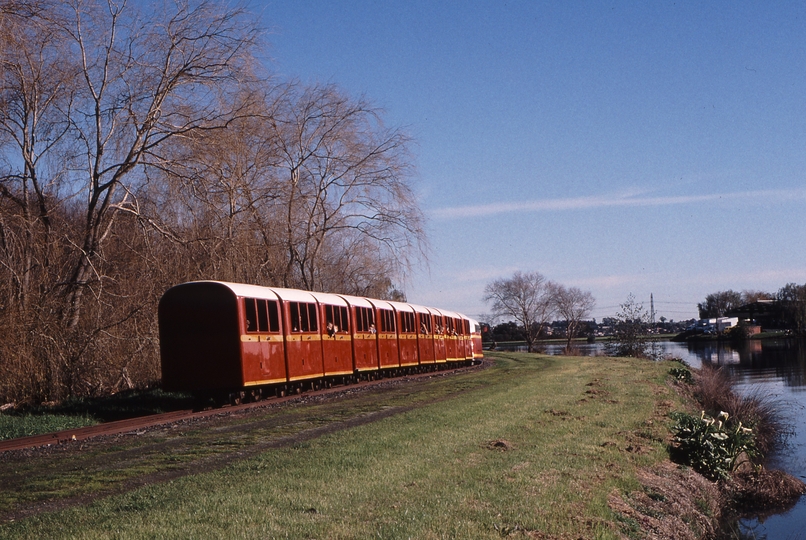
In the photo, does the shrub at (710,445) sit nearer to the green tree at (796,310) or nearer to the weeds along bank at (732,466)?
the weeds along bank at (732,466)

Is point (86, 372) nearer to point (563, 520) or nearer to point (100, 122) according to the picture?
point (100, 122)

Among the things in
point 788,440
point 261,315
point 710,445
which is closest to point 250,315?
point 261,315

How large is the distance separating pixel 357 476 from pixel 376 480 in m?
A: 0.30

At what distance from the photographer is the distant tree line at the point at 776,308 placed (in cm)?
11743

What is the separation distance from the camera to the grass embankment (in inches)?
297

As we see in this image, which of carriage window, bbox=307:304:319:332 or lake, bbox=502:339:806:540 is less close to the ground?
carriage window, bbox=307:304:319:332

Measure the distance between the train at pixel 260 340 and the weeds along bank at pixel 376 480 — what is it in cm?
293

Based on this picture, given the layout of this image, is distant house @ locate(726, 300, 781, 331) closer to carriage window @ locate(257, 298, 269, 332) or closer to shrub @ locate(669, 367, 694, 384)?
shrub @ locate(669, 367, 694, 384)

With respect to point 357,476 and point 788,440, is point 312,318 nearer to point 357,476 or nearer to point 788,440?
point 788,440

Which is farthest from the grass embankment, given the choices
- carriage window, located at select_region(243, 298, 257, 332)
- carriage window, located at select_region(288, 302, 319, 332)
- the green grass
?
carriage window, located at select_region(288, 302, 319, 332)

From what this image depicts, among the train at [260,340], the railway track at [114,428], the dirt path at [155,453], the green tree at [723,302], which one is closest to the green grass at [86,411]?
the railway track at [114,428]

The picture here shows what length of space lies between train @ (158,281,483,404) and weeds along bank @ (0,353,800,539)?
9.61ft

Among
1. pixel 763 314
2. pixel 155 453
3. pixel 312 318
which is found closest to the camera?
pixel 155 453

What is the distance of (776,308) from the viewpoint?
131500 millimetres
